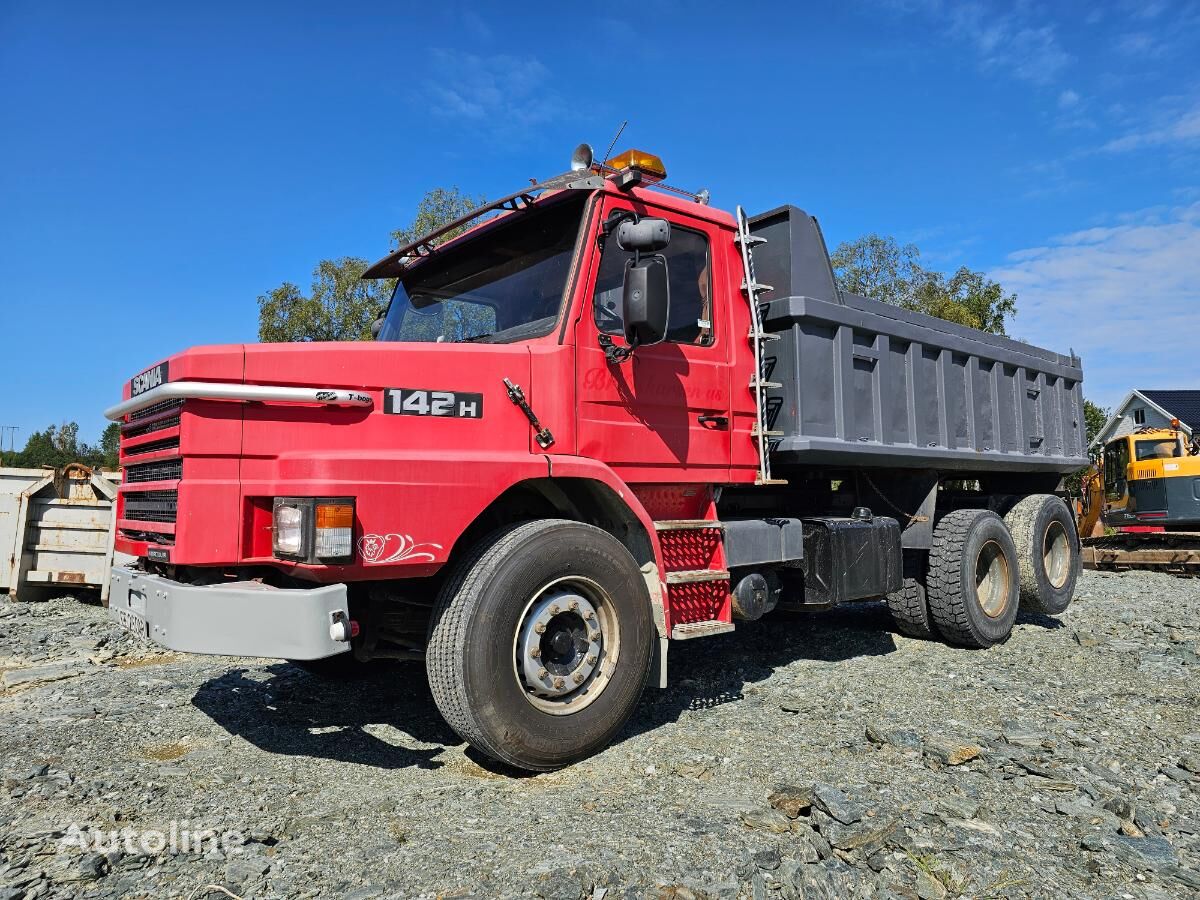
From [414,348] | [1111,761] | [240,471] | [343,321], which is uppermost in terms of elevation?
[343,321]

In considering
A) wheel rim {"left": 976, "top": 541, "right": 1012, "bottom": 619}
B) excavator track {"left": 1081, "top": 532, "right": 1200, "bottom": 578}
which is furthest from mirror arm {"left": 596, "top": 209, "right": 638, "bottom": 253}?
excavator track {"left": 1081, "top": 532, "right": 1200, "bottom": 578}

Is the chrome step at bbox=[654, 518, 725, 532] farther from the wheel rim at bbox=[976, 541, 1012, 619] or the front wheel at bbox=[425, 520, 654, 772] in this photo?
the wheel rim at bbox=[976, 541, 1012, 619]

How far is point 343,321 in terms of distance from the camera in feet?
64.9

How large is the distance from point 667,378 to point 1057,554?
551 centimetres

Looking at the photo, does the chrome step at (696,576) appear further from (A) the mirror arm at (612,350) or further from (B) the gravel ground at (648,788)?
(A) the mirror arm at (612,350)

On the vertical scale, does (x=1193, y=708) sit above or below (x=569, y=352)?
below

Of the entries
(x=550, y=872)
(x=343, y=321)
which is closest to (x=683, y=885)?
(x=550, y=872)

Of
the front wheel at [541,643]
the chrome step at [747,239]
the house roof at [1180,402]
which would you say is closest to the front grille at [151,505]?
the front wheel at [541,643]

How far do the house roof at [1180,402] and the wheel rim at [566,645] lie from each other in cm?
3925

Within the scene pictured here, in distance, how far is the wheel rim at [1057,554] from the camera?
26.0 feet

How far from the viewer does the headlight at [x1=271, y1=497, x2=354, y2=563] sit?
3211 mm

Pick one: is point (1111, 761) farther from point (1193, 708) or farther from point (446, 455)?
point (446, 455)

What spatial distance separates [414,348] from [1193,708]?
4.86 m

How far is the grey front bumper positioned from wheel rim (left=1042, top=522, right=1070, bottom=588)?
7148 mm
